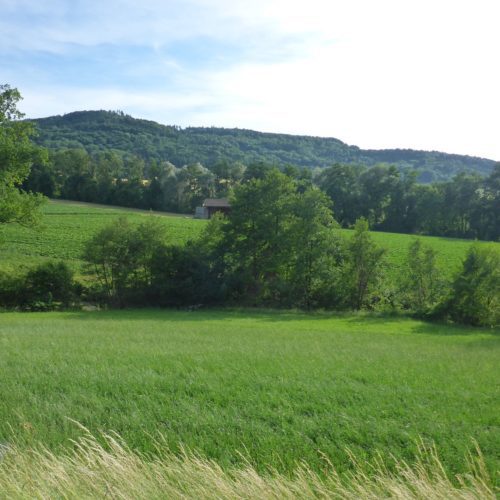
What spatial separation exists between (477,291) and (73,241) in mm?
45804

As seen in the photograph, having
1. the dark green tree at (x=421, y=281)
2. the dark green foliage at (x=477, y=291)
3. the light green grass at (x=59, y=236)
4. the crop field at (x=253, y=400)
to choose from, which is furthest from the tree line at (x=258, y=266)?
the crop field at (x=253, y=400)

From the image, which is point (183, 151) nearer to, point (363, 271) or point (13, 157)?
point (363, 271)

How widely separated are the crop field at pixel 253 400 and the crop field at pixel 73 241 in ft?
68.5

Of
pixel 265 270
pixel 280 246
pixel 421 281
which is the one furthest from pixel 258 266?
pixel 421 281

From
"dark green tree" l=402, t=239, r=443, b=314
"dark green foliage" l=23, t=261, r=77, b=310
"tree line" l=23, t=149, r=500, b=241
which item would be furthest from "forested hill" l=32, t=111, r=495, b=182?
"dark green foliage" l=23, t=261, r=77, b=310

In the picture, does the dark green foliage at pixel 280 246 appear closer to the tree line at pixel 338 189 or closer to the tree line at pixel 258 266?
the tree line at pixel 258 266

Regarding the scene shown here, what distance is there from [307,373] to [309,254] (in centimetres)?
2739

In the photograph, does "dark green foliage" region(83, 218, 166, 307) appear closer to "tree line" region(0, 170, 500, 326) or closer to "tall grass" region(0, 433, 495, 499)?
"tree line" region(0, 170, 500, 326)

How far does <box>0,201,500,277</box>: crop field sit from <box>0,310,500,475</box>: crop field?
822 inches

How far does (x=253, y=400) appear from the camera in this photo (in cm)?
936

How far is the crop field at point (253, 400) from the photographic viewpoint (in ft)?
24.6

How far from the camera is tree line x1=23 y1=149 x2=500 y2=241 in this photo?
87.3 m

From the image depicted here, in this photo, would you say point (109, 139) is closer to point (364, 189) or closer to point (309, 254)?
point (364, 189)

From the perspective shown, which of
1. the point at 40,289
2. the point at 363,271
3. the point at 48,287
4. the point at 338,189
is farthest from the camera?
the point at 338,189
